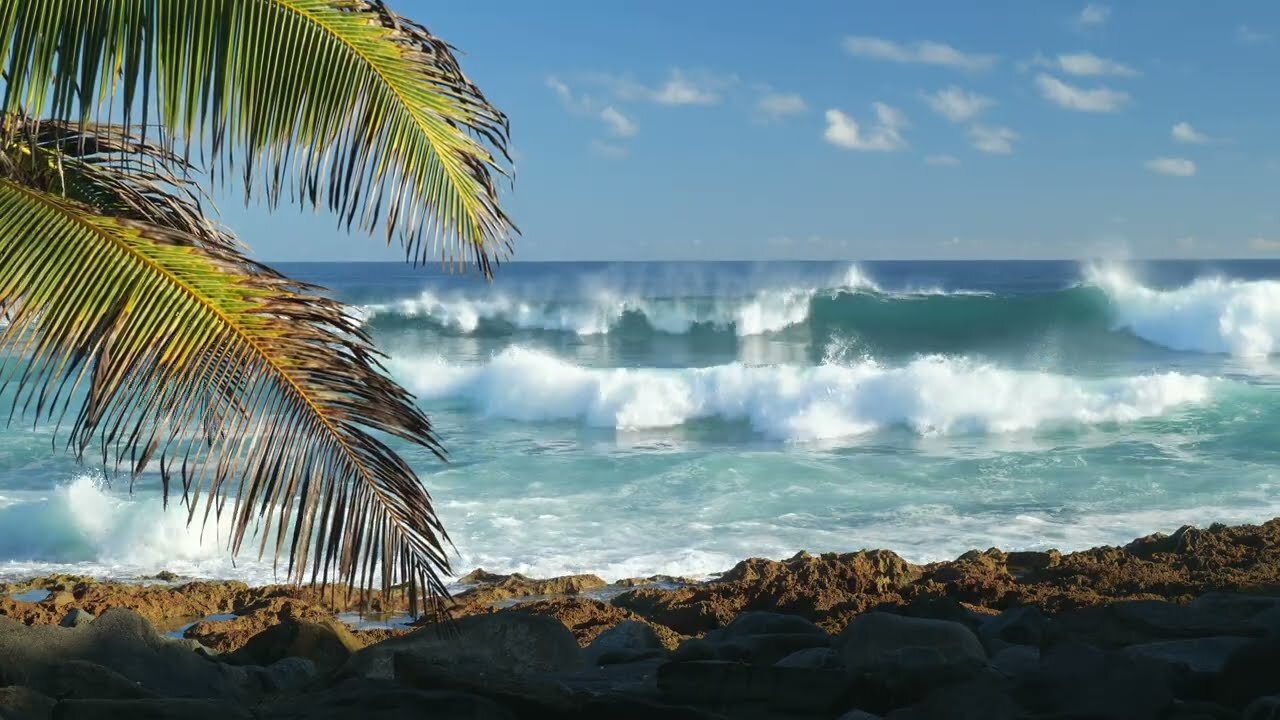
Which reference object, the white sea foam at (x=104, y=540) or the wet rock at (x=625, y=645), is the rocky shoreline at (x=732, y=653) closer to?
the wet rock at (x=625, y=645)

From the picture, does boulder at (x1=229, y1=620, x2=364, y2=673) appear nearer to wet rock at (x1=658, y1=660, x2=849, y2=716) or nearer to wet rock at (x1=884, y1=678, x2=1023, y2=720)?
wet rock at (x1=658, y1=660, x2=849, y2=716)

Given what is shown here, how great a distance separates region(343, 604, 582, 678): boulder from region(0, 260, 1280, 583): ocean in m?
1.35

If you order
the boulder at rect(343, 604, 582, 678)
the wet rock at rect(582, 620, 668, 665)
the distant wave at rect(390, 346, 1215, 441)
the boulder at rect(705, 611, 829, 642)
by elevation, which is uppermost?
the distant wave at rect(390, 346, 1215, 441)

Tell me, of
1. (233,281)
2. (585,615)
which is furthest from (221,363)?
(585,615)

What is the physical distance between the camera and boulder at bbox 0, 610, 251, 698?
454cm

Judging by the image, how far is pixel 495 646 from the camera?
480 centimetres

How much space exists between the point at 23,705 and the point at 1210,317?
3173cm

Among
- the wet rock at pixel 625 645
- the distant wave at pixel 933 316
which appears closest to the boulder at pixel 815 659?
the wet rock at pixel 625 645

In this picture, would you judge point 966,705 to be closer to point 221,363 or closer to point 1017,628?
point 1017,628

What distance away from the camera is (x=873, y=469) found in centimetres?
1391

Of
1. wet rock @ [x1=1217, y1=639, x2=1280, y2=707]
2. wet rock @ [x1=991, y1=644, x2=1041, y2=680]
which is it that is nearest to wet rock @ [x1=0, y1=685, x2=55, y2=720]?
wet rock @ [x1=991, y1=644, x2=1041, y2=680]

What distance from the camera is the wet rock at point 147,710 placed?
3430 millimetres

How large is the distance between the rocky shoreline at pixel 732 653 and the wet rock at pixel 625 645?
13mm

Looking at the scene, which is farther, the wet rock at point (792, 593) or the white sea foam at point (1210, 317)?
the white sea foam at point (1210, 317)
